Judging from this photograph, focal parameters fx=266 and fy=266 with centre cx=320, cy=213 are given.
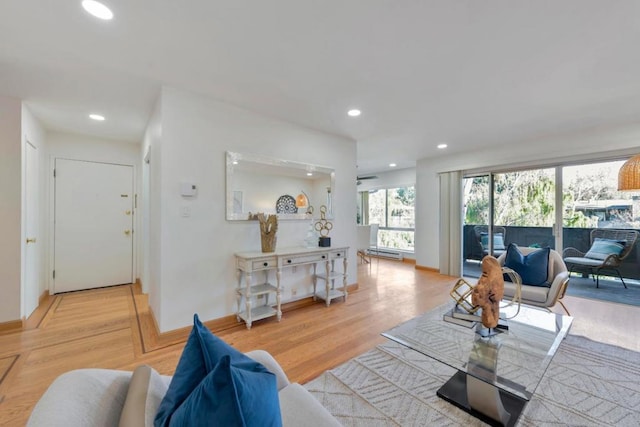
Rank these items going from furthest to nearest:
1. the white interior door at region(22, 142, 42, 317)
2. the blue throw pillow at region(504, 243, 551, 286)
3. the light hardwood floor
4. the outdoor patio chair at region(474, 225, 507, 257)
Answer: the outdoor patio chair at region(474, 225, 507, 257)
the blue throw pillow at region(504, 243, 551, 286)
the white interior door at region(22, 142, 42, 317)
the light hardwood floor

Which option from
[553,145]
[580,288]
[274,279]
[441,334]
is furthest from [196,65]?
[580,288]

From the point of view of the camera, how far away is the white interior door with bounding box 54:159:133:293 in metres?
3.88

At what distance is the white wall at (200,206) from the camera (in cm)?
255

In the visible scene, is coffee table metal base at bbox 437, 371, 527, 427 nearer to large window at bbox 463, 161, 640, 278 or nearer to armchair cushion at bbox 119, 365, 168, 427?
armchair cushion at bbox 119, 365, 168, 427

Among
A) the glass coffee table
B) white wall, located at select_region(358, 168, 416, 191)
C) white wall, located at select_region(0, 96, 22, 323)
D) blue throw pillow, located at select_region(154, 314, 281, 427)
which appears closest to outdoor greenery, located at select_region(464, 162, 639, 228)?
white wall, located at select_region(358, 168, 416, 191)

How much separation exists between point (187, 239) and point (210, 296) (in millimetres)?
651

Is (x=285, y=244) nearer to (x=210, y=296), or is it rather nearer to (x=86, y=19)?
(x=210, y=296)

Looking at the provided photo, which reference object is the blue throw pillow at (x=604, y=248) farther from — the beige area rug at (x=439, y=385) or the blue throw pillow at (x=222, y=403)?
the blue throw pillow at (x=222, y=403)

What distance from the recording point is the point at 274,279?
10.9 ft

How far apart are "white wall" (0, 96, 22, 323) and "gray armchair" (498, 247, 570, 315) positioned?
528 cm

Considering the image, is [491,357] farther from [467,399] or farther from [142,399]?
[142,399]

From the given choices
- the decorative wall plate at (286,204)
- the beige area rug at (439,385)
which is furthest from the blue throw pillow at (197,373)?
the decorative wall plate at (286,204)

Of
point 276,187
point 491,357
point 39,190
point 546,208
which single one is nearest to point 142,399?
point 491,357

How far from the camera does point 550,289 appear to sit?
9.18 ft
